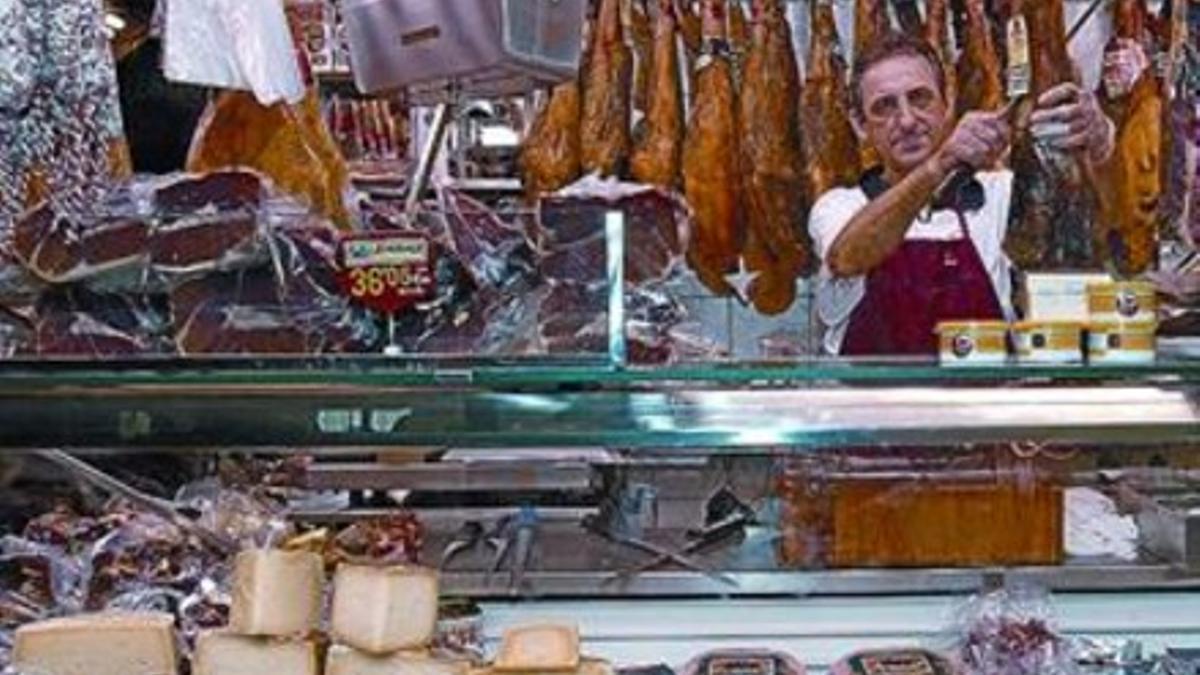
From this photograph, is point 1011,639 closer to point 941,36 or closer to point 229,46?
point 229,46

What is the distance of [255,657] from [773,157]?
1.88 meters

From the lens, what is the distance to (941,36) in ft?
9.89

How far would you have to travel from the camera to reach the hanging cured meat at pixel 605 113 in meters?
2.95

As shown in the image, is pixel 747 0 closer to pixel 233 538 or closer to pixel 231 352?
pixel 233 538

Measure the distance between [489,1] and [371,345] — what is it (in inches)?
12.6

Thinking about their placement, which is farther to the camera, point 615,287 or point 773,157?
point 773,157

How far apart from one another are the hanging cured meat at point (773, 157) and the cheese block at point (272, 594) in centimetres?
179

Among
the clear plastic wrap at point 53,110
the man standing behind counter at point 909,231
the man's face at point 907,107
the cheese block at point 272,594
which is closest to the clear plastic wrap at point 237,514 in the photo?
the cheese block at point 272,594

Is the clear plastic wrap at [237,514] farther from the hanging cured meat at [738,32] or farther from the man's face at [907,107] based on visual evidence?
the hanging cured meat at [738,32]

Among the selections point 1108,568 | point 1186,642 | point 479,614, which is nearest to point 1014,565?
point 1108,568

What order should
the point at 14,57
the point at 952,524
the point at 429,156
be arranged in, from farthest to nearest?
the point at 952,524 < the point at 429,156 < the point at 14,57

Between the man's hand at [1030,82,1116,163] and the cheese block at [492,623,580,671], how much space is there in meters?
1.22

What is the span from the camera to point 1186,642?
1592 mm

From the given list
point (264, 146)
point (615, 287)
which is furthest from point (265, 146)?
point (615, 287)
